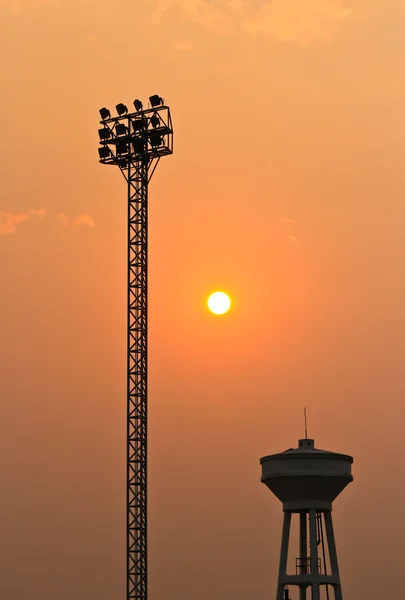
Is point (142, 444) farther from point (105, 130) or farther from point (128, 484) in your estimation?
point (105, 130)

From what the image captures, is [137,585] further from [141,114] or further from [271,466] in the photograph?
[141,114]

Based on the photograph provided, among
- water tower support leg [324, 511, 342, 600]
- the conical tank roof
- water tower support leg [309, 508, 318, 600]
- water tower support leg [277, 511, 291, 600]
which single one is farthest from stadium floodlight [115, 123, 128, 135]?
water tower support leg [324, 511, 342, 600]

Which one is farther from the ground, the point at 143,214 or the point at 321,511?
the point at 143,214

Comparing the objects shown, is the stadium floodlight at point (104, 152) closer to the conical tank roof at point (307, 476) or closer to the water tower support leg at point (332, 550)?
the conical tank roof at point (307, 476)

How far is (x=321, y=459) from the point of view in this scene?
6826 inches

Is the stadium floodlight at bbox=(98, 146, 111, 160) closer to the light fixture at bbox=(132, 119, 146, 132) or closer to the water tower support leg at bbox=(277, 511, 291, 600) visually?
the light fixture at bbox=(132, 119, 146, 132)

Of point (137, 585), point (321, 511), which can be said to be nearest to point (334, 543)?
point (321, 511)

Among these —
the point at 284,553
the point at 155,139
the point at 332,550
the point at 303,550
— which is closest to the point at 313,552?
the point at 332,550

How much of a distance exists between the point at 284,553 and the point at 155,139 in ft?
137

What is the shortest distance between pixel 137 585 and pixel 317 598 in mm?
16920

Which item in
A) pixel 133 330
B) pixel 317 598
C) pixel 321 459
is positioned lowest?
pixel 317 598

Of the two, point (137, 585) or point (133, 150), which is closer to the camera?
point (137, 585)

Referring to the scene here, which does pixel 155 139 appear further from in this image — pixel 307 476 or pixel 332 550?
pixel 332 550

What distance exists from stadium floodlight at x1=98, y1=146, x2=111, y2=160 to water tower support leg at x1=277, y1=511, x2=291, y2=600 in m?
39.1
